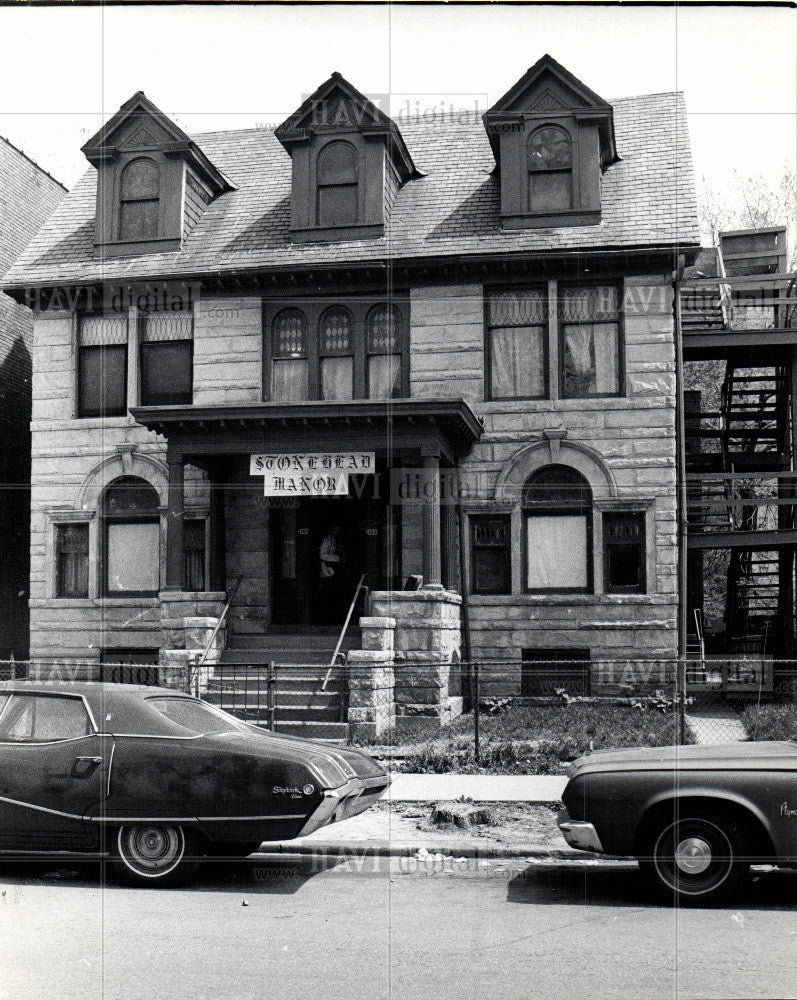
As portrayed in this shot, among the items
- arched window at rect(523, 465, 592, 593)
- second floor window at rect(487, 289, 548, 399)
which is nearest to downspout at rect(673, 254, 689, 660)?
arched window at rect(523, 465, 592, 593)

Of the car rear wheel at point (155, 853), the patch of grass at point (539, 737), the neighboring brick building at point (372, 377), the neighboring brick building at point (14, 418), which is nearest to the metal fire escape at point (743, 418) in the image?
the neighboring brick building at point (372, 377)

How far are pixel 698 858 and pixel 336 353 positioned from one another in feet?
42.1

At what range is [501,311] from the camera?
60.0ft

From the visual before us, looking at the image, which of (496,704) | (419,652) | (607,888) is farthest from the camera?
(496,704)

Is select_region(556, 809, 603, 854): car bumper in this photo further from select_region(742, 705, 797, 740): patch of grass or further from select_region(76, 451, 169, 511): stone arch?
select_region(76, 451, 169, 511): stone arch

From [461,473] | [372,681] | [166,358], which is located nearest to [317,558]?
[461,473]

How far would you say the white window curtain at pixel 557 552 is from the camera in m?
17.8

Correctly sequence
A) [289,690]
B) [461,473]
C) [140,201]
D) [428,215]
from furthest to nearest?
[140,201] < [428,215] < [461,473] < [289,690]

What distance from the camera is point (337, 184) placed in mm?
19000

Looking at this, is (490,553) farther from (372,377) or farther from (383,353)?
(383,353)

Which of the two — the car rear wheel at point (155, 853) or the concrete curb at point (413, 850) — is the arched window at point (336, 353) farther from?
the car rear wheel at point (155, 853)

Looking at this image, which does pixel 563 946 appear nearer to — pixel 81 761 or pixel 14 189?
pixel 81 761

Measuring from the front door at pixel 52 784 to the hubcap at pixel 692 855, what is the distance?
425 cm

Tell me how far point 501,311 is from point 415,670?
648 centimetres
